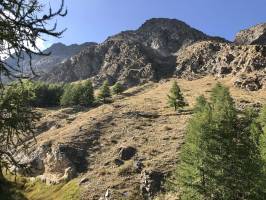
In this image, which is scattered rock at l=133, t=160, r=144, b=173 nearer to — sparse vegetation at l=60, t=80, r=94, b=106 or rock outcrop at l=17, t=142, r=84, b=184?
rock outcrop at l=17, t=142, r=84, b=184

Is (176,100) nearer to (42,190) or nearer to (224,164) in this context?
(42,190)

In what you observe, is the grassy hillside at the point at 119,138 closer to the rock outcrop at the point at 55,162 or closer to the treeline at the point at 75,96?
the rock outcrop at the point at 55,162

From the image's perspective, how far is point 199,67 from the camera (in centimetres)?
19762

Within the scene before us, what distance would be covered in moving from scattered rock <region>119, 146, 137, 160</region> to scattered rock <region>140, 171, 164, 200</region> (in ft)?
34.4

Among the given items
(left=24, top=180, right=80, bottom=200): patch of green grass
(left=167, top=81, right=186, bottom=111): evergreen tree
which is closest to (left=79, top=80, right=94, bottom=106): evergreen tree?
(left=167, top=81, right=186, bottom=111): evergreen tree

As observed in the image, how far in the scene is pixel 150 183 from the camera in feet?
210

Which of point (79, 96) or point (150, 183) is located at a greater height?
point (79, 96)

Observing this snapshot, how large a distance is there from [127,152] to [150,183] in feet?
52.2

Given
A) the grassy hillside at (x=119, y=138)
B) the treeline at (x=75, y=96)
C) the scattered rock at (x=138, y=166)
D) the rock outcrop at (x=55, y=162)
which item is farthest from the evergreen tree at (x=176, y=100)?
the scattered rock at (x=138, y=166)

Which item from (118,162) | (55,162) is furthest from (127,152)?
(55,162)

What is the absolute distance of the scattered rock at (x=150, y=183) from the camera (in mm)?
62688

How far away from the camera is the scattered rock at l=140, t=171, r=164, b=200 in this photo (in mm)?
62688

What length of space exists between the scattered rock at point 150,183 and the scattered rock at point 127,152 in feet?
34.4

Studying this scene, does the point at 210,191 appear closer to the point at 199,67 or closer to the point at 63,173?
the point at 63,173
